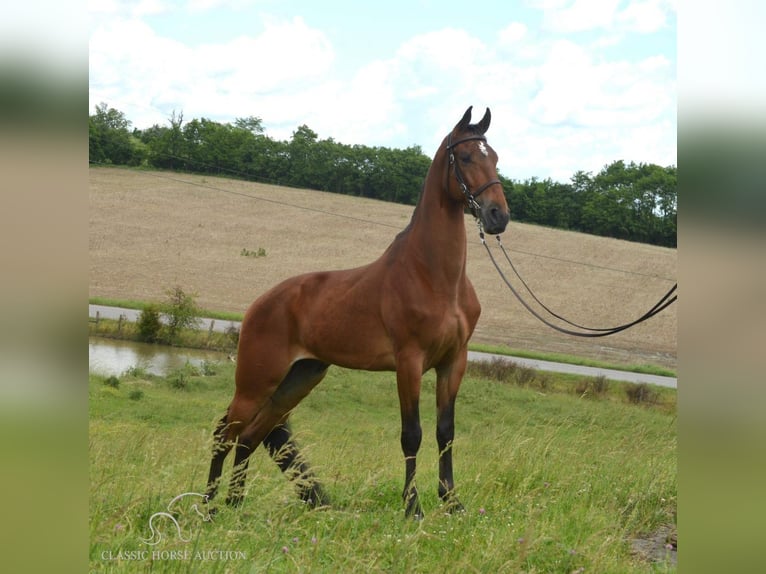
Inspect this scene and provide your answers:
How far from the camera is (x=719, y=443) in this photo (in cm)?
172

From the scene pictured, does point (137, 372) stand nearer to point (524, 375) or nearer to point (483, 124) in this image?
point (524, 375)

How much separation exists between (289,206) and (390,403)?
38.1 metres

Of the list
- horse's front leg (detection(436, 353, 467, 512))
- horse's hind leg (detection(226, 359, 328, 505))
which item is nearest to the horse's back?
horse's hind leg (detection(226, 359, 328, 505))

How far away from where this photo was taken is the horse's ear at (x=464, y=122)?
5.68 m

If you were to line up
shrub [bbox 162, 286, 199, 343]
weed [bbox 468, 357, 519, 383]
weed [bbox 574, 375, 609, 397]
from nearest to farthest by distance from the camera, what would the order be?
weed [bbox 468, 357, 519, 383]
weed [bbox 574, 375, 609, 397]
shrub [bbox 162, 286, 199, 343]

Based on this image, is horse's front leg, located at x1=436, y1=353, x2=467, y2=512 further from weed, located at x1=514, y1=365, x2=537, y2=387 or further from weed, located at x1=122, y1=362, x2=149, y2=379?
weed, located at x1=514, y1=365, x2=537, y2=387

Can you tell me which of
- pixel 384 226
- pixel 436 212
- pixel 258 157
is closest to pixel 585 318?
pixel 384 226

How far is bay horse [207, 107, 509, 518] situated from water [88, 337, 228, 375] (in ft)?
50.8

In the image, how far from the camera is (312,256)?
43250mm

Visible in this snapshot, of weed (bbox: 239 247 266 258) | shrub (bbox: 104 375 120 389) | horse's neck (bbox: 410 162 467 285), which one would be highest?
horse's neck (bbox: 410 162 467 285)

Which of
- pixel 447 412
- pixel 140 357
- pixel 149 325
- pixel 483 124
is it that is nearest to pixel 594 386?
pixel 140 357

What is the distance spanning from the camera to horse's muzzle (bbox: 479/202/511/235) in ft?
17.4

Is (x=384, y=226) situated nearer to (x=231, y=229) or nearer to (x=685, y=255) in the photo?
(x=231, y=229)

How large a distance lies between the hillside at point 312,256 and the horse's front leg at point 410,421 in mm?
25607
